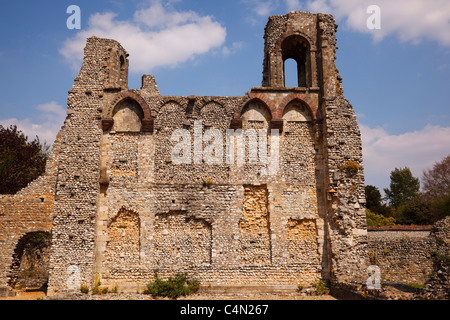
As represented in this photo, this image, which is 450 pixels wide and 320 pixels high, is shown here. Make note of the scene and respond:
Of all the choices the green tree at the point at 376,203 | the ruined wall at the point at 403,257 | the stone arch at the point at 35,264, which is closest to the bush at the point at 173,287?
the stone arch at the point at 35,264

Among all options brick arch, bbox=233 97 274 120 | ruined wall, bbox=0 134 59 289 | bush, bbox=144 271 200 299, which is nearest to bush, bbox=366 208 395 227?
brick arch, bbox=233 97 274 120

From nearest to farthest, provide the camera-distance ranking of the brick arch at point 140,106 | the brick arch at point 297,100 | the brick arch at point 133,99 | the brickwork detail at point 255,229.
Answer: the brickwork detail at point 255,229 < the brick arch at point 140,106 < the brick arch at point 133,99 < the brick arch at point 297,100

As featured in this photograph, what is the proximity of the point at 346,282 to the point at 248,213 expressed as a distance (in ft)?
12.2

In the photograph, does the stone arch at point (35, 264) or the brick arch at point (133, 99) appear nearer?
the brick arch at point (133, 99)

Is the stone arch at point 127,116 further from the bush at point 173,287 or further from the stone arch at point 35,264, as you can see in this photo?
the stone arch at point 35,264

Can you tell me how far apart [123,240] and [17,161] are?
13.9 meters

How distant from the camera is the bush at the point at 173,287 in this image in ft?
37.5

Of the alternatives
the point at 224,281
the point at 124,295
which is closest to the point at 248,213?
the point at 224,281

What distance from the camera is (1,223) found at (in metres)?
12.7

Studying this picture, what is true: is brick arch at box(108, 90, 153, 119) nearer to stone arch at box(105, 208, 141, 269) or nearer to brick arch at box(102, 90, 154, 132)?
brick arch at box(102, 90, 154, 132)

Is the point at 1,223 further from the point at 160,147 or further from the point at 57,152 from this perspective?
the point at 160,147

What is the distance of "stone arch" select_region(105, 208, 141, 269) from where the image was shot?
1210 cm

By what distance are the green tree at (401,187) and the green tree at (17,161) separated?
132 ft

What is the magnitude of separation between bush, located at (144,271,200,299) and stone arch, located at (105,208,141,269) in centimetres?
100
